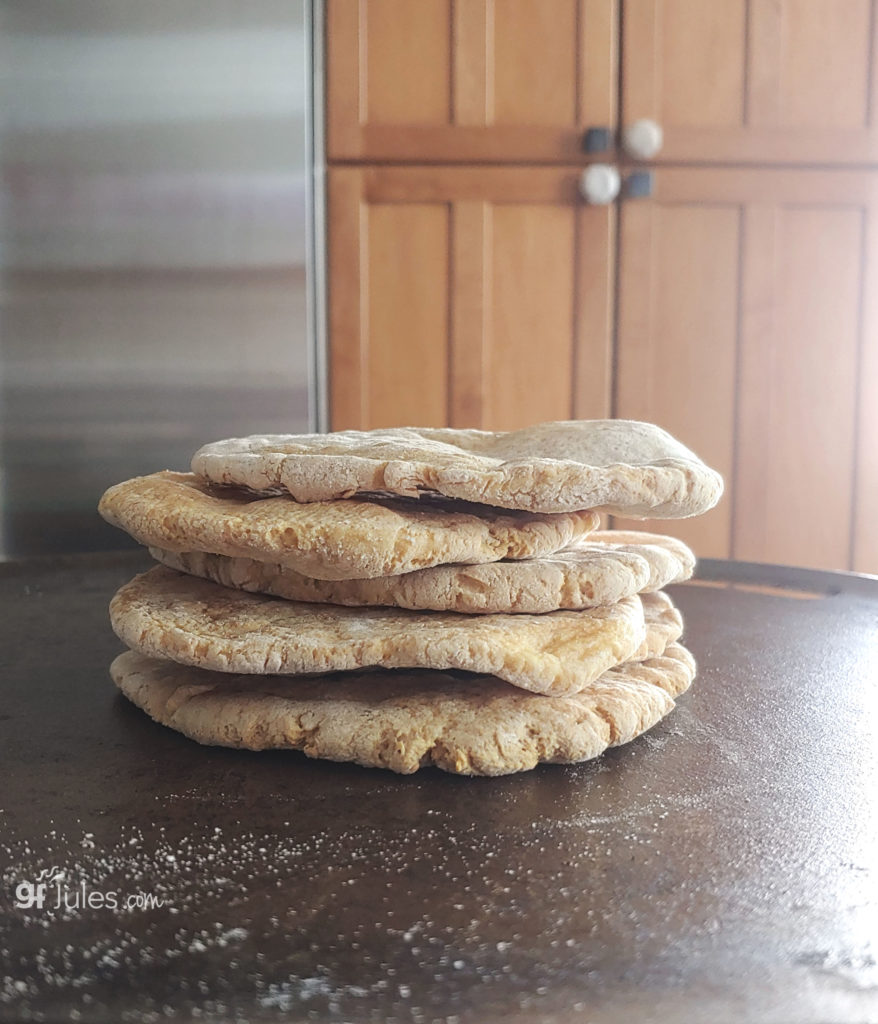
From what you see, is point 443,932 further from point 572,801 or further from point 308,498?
point 308,498

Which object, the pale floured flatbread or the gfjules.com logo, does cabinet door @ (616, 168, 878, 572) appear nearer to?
the pale floured flatbread

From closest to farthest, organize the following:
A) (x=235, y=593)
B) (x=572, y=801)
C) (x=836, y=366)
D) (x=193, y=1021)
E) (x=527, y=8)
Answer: (x=193, y=1021) → (x=572, y=801) → (x=235, y=593) → (x=527, y=8) → (x=836, y=366)

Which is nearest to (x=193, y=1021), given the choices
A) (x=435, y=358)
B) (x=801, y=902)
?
(x=801, y=902)

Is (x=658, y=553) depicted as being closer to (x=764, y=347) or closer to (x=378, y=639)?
(x=378, y=639)

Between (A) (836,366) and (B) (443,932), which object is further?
(A) (836,366)

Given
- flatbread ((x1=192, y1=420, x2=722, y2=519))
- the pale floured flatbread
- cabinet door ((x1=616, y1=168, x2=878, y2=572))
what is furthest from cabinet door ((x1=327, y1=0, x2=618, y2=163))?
flatbread ((x1=192, y1=420, x2=722, y2=519))

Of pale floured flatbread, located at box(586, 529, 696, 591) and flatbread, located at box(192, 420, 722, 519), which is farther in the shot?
pale floured flatbread, located at box(586, 529, 696, 591)

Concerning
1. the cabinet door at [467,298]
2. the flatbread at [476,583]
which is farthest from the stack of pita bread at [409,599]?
the cabinet door at [467,298]
